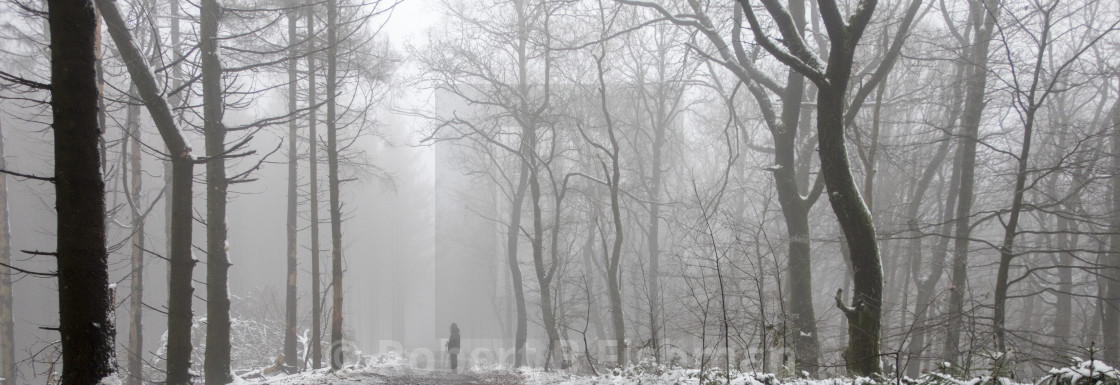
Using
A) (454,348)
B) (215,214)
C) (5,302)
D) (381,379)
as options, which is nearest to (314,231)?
(454,348)

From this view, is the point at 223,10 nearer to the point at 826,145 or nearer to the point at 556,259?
the point at 826,145

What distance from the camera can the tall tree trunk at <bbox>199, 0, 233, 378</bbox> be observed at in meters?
7.27

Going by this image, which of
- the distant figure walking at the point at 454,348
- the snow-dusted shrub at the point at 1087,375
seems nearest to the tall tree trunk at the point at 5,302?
the distant figure walking at the point at 454,348

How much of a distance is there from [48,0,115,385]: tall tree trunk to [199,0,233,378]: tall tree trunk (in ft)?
11.0

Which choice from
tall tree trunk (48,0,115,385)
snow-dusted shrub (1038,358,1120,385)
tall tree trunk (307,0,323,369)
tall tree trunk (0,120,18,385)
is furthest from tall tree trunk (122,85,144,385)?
snow-dusted shrub (1038,358,1120,385)

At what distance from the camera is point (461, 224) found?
4497 centimetres

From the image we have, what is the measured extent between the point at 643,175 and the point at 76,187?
14.9 metres

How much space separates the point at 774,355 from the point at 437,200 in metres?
40.9

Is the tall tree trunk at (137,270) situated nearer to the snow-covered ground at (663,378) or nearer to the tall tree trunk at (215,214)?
the snow-covered ground at (663,378)

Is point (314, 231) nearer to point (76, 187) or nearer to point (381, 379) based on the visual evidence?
point (381, 379)

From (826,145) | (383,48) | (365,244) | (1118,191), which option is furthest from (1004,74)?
(365,244)

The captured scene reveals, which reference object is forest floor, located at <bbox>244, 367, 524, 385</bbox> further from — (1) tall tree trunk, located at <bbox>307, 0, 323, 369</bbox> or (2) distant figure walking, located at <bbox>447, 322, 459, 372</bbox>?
(2) distant figure walking, located at <bbox>447, 322, 459, 372</bbox>

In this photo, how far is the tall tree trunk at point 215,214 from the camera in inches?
286

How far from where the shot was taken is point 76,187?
3934 millimetres
